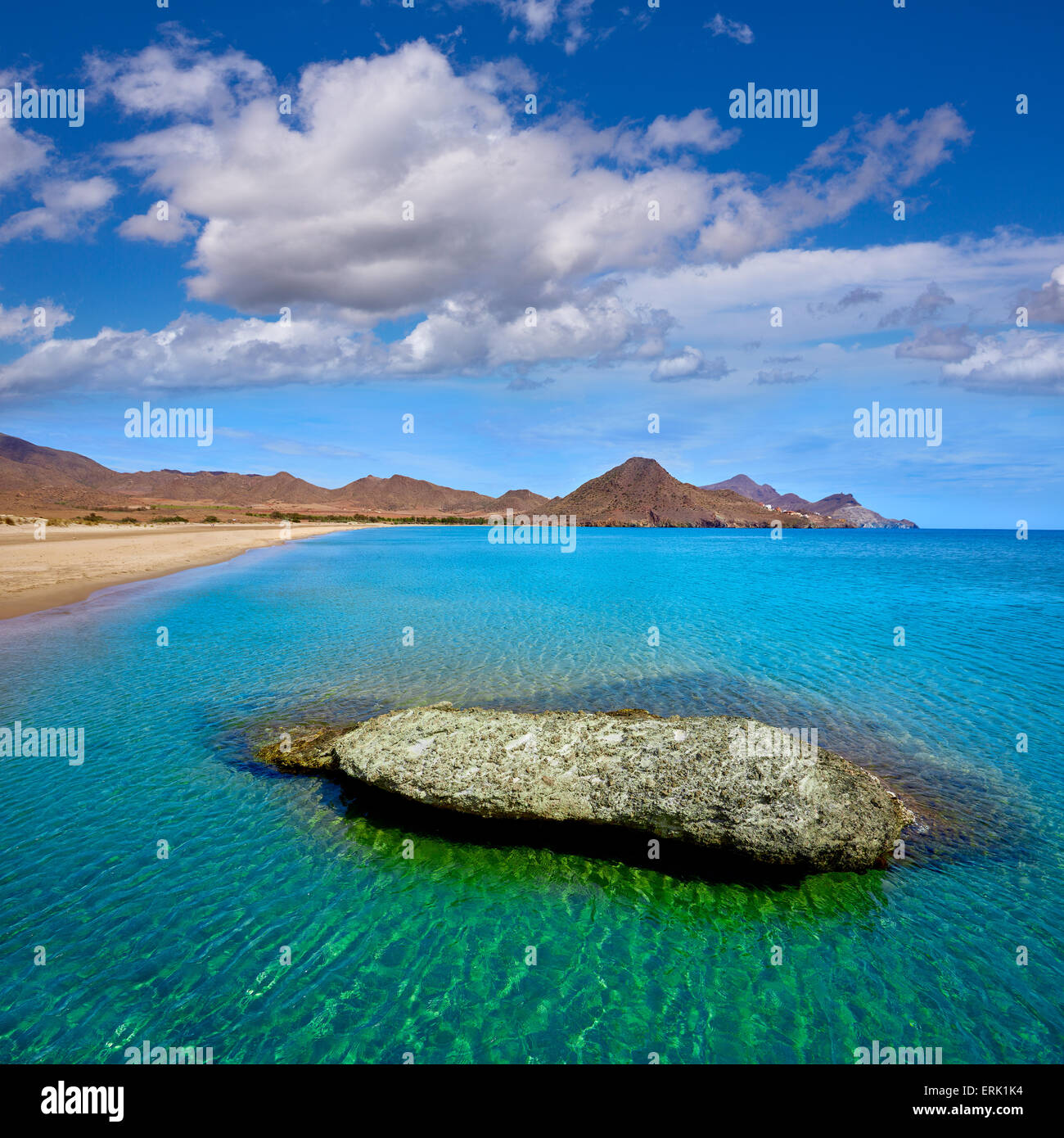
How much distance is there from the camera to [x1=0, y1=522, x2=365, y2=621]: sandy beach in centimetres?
3175

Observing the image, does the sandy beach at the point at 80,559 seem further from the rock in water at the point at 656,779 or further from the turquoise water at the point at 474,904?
the rock in water at the point at 656,779

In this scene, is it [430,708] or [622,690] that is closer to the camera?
[430,708]

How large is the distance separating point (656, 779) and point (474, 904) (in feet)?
10.8

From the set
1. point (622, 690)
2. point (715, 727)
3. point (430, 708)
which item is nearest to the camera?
point (715, 727)

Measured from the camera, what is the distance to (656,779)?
9.05m

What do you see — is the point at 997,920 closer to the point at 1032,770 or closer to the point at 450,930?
the point at 1032,770

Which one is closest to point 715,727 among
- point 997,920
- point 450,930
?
point 997,920

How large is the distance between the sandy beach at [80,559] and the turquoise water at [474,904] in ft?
56.6

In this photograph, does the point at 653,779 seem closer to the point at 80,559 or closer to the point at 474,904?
the point at 474,904

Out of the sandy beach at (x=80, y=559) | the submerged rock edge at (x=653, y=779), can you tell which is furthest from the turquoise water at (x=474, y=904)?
the sandy beach at (x=80, y=559)

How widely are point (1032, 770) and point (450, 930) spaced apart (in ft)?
41.1

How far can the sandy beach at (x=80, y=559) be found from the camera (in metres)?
31.8

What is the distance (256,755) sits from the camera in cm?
1229

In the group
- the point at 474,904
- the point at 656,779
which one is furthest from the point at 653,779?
the point at 474,904
